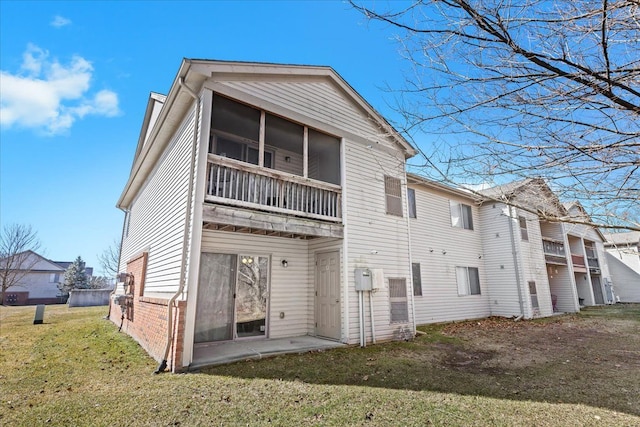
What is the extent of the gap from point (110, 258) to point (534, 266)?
158 ft

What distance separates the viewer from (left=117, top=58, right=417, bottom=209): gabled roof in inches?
260

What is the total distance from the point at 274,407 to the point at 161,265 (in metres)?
5.15

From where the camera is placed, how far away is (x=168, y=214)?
7.99 m

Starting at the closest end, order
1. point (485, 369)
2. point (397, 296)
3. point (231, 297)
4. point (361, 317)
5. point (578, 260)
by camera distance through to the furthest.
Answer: point (485, 369) < point (231, 297) < point (361, 317) < point (397, 296) < point (578, 260)

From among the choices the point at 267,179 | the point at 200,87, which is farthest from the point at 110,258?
the point at 267,179

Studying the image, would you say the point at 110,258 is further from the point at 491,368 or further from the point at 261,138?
the point at 491,368

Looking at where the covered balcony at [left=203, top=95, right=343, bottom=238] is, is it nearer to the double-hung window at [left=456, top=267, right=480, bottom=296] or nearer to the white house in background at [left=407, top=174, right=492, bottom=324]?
the white house in background at [left=407, top=174, right=492, bottom=324]

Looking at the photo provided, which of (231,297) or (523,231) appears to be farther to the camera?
(523,231)

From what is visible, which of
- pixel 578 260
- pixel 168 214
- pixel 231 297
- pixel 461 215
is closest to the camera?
pixel 168 214

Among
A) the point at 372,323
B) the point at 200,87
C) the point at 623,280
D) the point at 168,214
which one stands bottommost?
the point at 372,323

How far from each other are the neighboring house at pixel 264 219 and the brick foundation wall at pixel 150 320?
33 mm

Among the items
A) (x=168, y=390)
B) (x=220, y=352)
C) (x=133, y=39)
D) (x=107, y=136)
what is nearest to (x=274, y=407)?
(x=168, y=390)

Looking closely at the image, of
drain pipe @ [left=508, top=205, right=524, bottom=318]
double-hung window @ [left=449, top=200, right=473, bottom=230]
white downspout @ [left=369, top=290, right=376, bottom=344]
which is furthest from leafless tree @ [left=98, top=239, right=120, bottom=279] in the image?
drain pipe @ [left=508, top=205, right=524, bottom=318]

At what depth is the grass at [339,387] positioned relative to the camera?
12.9 ft
